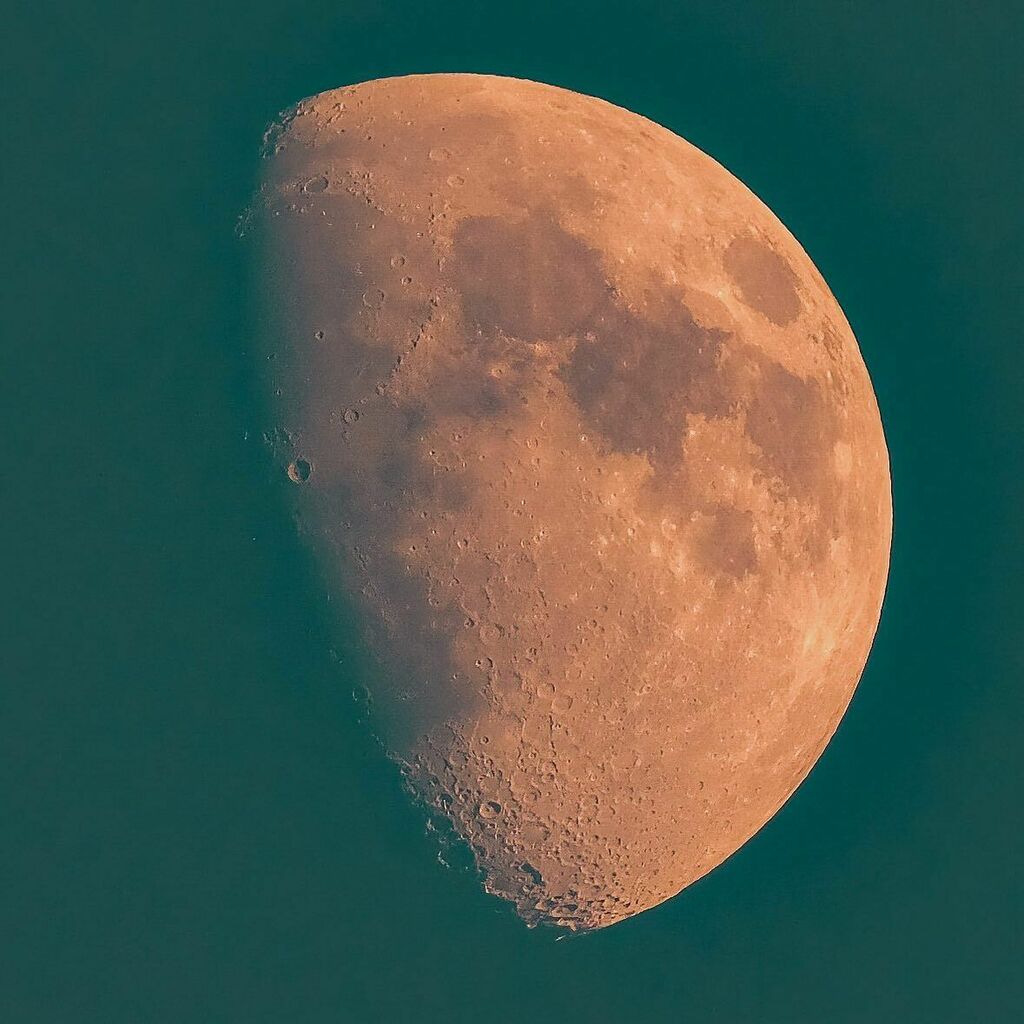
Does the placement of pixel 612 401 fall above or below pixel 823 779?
above

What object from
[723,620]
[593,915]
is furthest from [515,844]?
[723,620]

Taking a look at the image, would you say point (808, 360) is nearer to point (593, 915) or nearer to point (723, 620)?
point (723, 620)

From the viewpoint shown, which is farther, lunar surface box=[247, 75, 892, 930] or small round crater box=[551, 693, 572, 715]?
small round crater box=[551, 693, 572, 715]

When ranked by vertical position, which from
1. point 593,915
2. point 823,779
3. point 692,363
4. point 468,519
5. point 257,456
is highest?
point 692,363

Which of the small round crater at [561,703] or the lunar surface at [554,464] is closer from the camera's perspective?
the lunar surface at [554,464]

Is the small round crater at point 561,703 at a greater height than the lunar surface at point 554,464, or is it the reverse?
the lunar surface at point 554,464

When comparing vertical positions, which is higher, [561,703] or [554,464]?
[554,464]

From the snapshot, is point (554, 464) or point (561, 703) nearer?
point (554, 464)

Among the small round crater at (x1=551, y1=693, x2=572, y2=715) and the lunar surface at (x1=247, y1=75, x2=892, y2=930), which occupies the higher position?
the lunar surface at (x1=247, y1=75, x2=892, y2=930)
